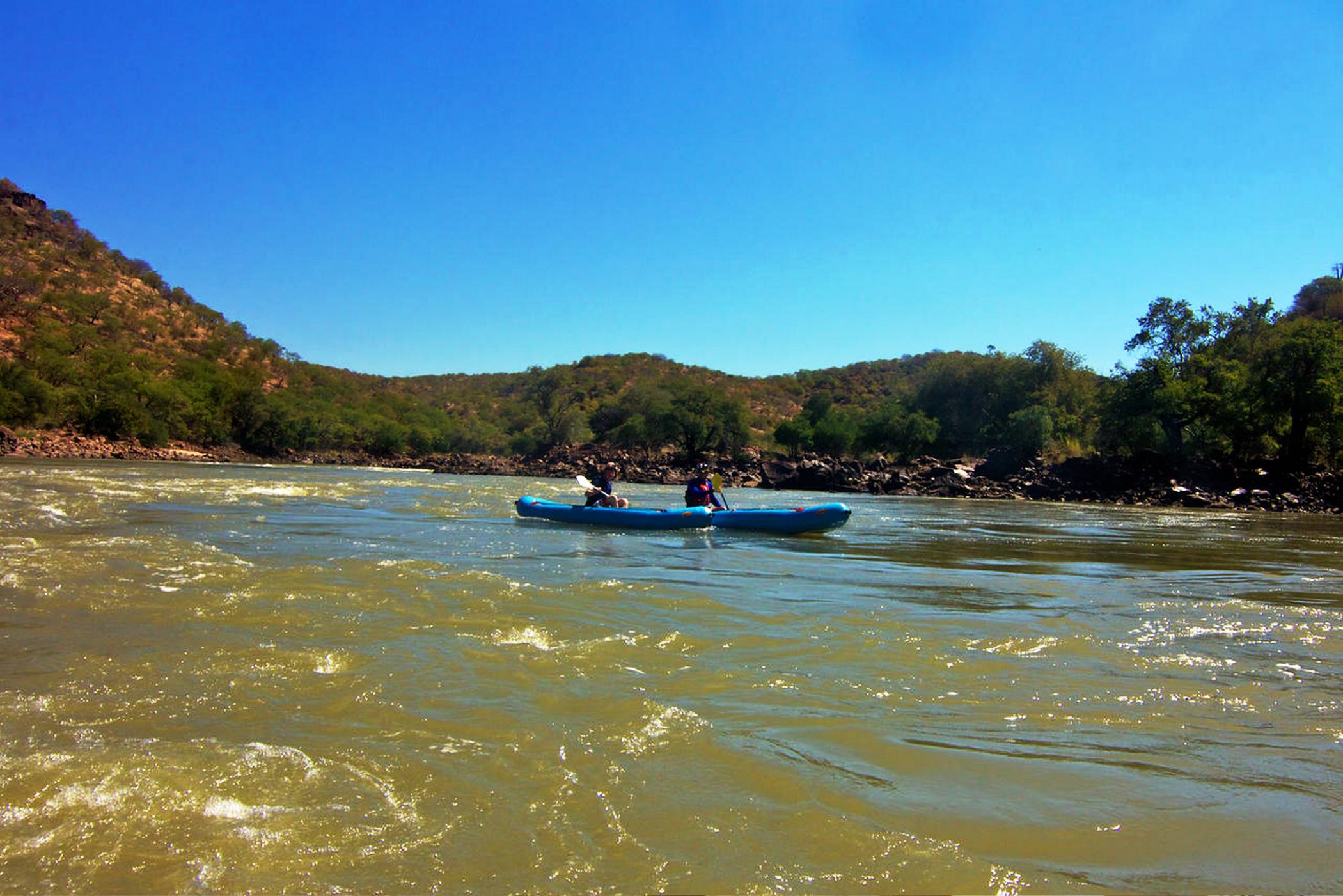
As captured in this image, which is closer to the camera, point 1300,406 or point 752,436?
point 1300,406

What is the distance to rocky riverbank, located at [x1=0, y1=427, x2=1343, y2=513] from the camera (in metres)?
26.3

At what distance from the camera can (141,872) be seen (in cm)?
240

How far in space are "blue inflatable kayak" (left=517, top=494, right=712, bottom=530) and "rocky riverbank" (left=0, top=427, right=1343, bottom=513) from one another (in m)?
9.25

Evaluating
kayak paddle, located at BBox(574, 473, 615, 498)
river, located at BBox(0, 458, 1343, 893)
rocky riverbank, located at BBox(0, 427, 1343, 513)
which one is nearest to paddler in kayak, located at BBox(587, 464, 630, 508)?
kayak paddle, located at BBox(574, 473, 615, 498)

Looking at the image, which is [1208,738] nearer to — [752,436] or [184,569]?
[184,569]

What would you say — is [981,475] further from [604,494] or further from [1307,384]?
[604,494]

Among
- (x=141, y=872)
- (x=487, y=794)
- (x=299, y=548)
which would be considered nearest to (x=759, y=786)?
A: (x=487, y=794)

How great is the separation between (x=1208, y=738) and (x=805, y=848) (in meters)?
2.42

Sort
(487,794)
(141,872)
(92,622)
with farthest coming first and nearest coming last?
(92,622) → (487,794) → (141,872)

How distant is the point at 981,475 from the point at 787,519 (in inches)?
903

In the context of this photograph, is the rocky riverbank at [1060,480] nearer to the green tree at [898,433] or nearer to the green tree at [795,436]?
the green tree at [898,433]

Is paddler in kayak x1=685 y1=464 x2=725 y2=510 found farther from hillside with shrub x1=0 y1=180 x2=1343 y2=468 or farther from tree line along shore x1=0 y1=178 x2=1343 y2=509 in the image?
hillside with shrub x1=0 y1=180 x2=1343 y2=468

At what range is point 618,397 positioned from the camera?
2943 inches

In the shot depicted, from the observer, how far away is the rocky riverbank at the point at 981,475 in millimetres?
26312
